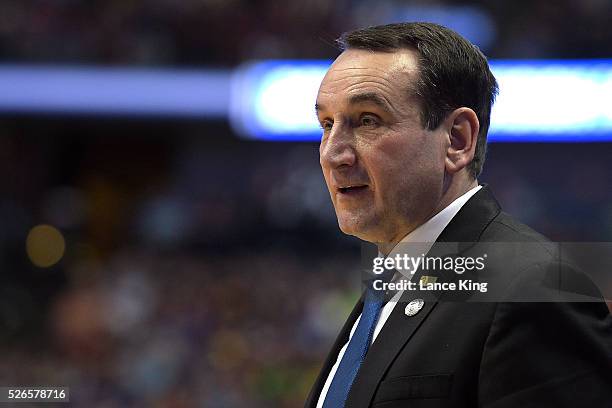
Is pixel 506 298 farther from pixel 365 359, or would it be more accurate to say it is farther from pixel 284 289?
pixel 284 289

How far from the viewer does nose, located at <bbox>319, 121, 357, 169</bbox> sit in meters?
1.94

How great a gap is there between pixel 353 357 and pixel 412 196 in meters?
0.34

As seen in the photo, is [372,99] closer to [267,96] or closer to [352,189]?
[352,189]

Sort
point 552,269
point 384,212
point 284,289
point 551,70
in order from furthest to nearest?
point 551,70 < point 284,289 < point 384,212 < point 552,269

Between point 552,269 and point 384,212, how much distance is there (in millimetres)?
413

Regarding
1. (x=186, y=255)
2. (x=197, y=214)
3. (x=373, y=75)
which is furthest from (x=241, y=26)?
(x=373, y=75)

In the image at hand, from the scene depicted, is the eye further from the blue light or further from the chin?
the blue light

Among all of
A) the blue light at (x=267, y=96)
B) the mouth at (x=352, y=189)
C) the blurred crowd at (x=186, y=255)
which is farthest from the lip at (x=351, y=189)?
the blue light at (x=267, y=96)

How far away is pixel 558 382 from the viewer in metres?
1.50

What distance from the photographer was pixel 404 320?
1782mm

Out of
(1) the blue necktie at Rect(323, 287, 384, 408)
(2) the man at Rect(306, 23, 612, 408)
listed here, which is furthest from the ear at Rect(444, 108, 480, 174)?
(1) the blue necktie at Rect(323, 287, 384, 408)

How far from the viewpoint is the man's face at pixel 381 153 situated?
1.91m

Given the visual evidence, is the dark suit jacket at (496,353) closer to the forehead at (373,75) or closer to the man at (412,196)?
the man at (412,196)

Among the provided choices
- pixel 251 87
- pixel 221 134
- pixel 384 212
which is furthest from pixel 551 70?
pixel 384 212
